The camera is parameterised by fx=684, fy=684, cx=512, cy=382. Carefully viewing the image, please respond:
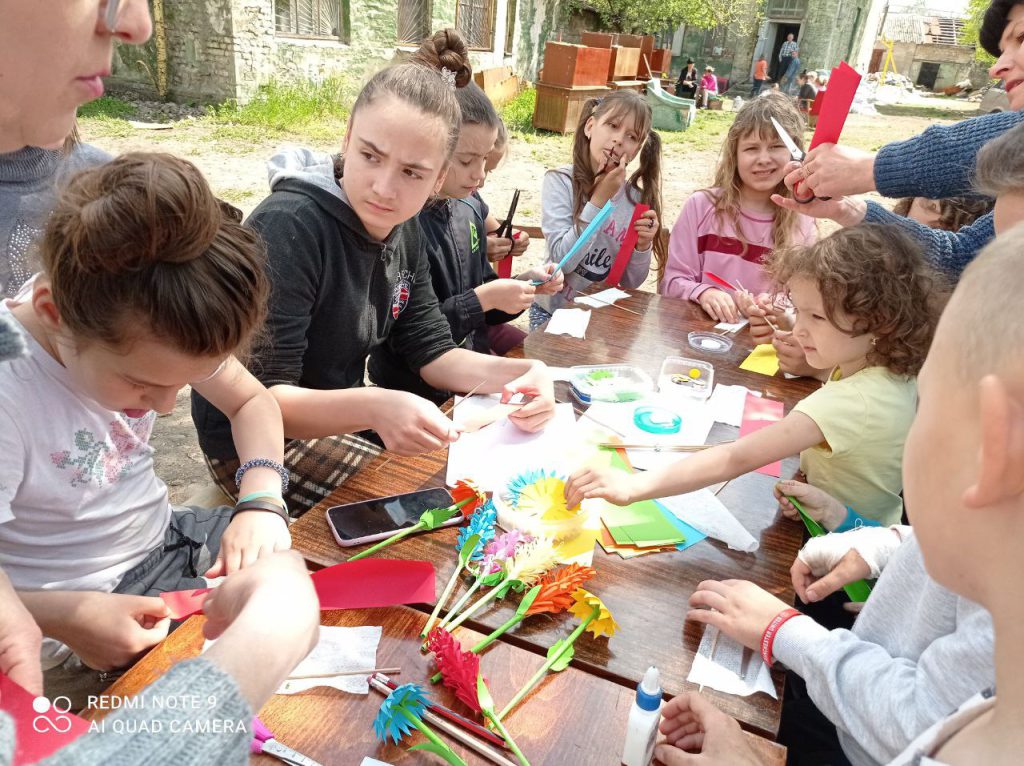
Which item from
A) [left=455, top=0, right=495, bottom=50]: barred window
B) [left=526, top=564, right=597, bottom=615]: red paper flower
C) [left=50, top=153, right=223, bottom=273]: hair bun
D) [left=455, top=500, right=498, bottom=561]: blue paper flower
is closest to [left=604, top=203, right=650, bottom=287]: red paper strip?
[left=455, top=500, right=498, bottom=561]: blue paper flower

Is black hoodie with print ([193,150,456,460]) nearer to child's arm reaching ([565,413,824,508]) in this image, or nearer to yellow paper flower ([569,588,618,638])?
child's arm reaching ([565,413,824,508])

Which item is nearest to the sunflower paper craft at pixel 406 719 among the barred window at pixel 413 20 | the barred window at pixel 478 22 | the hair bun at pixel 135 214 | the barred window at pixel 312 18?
the hair bun at pixel 135 214

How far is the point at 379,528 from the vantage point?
1228 mm

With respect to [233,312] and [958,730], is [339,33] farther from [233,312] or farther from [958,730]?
[958,730]

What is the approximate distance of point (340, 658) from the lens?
96 centimetres

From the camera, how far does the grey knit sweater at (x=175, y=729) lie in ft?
1.76

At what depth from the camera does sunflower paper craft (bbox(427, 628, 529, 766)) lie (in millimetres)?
890

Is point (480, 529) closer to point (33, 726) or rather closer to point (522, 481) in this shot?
point (522, 481)

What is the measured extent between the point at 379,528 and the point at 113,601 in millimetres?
431

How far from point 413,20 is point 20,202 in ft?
37.1

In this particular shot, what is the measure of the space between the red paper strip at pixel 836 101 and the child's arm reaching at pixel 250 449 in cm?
141

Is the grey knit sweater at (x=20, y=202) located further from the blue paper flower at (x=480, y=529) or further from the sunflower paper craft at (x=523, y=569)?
the sunflower paper craft at (x=523, y=569)

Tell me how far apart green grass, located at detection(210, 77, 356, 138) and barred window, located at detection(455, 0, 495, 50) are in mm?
3189

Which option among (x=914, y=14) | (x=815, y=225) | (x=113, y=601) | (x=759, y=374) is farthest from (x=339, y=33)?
(x=914, y=14)
